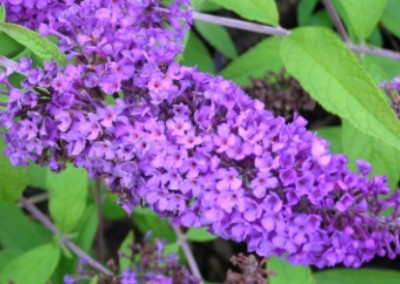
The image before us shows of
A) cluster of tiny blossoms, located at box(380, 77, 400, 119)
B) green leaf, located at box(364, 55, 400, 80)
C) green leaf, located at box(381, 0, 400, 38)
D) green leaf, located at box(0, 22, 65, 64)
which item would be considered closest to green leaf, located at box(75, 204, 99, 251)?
green leaf, located at box(0, 22, 65, 64)

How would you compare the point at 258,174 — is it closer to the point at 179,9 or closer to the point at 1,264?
the point at 179,9

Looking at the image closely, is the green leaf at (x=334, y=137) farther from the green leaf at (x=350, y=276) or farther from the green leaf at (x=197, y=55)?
the green leaf at (x=197, y=55)

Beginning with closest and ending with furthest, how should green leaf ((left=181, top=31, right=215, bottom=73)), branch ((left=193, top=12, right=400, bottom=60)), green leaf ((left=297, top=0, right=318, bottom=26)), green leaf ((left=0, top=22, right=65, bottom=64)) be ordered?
green leaf ((left=0, top=22, right=65, bottom=64)), branch ((left=193, top=12, right=400, bottom=60)), green leaf ((left=181, top=31, right=215, bottom=73)), green leaf ((left=297, top=0, right=318, bottom=26))

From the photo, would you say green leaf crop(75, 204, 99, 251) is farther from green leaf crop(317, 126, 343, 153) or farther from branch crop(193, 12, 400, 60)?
green leaf crop(317, 126, 343, 153)

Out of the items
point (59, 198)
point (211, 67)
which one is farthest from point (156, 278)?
point (211, 67)

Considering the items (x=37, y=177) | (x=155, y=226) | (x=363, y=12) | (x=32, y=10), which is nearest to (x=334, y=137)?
(x=363, y=12)
